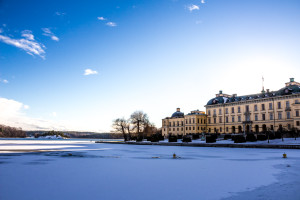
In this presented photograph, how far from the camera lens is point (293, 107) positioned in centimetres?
5278

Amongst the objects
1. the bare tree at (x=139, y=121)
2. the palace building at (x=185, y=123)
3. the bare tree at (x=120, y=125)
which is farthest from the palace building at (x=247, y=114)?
the bare tree at (x=120, y=125)

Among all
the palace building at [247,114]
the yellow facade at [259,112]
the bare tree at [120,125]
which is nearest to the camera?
the yellow facade at [259,112]

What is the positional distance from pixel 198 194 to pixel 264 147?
25957 millimetres

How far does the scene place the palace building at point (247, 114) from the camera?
2206 inches

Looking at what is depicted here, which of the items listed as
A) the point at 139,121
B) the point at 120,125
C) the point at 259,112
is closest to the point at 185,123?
the point at 139,121

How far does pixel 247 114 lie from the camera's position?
6438cm

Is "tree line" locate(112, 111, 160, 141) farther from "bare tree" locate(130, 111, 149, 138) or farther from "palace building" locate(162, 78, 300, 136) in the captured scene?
"palace building" locate(162, 78, 300, 136)

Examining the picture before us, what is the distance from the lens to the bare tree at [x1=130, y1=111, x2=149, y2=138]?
76.1 m

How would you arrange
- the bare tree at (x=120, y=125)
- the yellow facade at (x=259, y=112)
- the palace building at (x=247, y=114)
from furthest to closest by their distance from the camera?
the bare tree at (x=120, y=125) < the palace building at (x=247, y=114) < the yellow facade at (x=259, y=112)

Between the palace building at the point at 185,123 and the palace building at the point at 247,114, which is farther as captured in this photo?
the palace building at the point at 185,123

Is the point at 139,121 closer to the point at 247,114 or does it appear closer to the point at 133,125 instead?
the point at 133,125

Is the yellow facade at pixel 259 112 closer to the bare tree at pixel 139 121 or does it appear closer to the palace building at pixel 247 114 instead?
the palace building at pixel 247 114

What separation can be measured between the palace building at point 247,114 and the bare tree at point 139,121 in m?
11.1

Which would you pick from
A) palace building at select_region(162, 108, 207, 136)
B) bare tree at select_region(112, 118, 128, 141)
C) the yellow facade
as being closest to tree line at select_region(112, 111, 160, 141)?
bare tree at select_region(112, 118, 128, 141)
